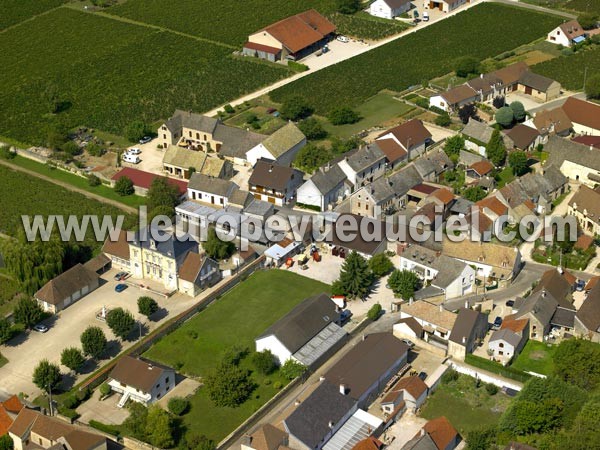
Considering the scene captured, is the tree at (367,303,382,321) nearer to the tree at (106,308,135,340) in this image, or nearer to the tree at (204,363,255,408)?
the tree at (204,363,255,408)

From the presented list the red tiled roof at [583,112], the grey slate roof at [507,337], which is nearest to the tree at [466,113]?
the red tiled roof at [583,112]

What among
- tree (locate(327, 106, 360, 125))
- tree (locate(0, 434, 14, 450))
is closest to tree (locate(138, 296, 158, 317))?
tree (locate(0, 434, 14, 450))

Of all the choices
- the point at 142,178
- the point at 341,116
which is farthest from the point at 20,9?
the point at 341,116

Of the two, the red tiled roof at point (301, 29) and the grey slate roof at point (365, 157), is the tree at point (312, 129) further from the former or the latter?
the red tiled roof at point (301, 29)

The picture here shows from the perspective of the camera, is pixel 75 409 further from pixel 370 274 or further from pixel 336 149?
pixel 336 149

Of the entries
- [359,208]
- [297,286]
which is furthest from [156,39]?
[297,286]

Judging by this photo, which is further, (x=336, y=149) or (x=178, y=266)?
(x=336, y=149)
